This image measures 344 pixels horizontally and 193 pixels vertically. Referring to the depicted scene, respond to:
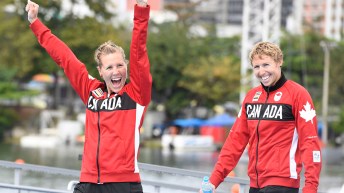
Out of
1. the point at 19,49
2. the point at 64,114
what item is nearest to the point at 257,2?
the point at 19,49

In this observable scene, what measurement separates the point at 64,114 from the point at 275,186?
60.9m

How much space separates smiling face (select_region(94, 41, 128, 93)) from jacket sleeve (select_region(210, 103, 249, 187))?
887mm

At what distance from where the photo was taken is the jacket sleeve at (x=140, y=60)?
597 centimetres

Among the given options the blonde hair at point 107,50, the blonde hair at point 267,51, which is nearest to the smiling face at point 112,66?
the blonde hair at point 107,50

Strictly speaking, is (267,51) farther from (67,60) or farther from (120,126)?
(67,60)

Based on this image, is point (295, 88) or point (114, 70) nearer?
point (114, 70)

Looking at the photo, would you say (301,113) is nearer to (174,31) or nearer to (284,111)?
(284,111)

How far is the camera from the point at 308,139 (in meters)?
6.34

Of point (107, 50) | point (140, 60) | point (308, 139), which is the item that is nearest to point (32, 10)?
point (107, 50)

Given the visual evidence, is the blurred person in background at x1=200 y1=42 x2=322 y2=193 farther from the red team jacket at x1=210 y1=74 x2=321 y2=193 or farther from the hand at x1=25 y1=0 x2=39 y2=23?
the hand at x1=25 y1=0 x2=39 y2=23

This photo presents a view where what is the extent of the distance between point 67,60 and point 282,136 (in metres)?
1.34

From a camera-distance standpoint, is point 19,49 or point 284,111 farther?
point 19,49

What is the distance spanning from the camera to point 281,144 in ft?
21.1

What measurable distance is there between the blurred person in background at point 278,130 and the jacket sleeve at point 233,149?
0.33ft
